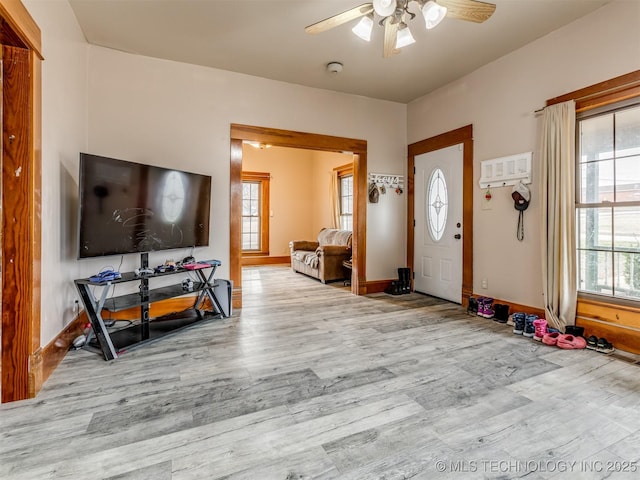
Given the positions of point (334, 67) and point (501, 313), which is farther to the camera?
point (334, 67)

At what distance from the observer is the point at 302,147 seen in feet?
14.7

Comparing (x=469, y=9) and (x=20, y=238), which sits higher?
(x=469, y=9)

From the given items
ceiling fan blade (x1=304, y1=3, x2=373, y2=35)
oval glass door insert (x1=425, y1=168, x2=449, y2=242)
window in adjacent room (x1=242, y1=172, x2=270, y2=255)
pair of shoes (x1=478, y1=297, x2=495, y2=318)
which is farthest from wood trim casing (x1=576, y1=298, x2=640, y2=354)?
window in adjacent room (x1=242, y1=172, x2=270, y2=255)

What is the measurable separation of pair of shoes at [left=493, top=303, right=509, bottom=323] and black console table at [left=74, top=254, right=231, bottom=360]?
3.04m

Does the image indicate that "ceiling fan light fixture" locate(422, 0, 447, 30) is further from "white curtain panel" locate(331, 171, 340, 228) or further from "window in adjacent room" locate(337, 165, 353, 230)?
"white curtain panel" locate(331, 171, 340, 228)

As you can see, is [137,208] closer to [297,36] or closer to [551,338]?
[297,36]

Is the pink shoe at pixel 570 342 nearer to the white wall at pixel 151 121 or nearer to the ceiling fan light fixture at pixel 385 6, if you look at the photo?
the white wall at pixel 151 121

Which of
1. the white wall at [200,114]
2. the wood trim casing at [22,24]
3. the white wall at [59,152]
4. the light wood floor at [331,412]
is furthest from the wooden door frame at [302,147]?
the wood trim casing at [22,24]

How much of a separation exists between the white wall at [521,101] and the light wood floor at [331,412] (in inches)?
39.4

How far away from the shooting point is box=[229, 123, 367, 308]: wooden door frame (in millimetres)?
4055

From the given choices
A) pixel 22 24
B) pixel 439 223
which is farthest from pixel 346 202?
pixel 22 24

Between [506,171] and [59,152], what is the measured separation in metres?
4.32

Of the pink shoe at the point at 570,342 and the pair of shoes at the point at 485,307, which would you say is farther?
the pair of shoes at the point at 485,307

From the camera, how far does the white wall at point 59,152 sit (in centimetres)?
226
